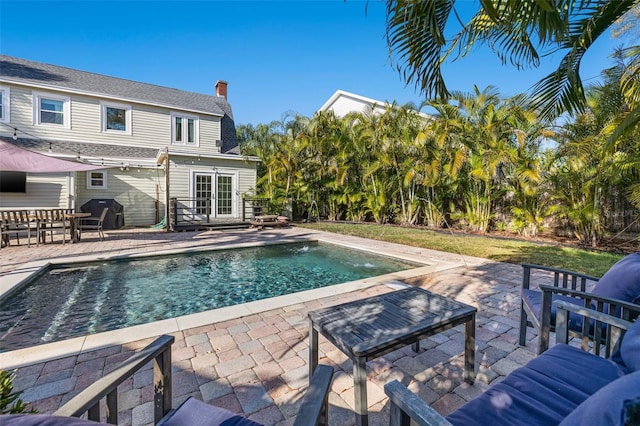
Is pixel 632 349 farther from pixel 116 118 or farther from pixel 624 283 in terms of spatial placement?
pixel 116 118

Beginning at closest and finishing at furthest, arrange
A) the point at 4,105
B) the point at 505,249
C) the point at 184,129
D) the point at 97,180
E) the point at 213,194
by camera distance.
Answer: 1. the point at 505,249
2. the point at 4,105
3. the point at 97,180
4. the point at 213,194
5. the point at 184,129

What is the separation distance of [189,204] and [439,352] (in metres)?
12.8

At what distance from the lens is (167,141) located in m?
14.7

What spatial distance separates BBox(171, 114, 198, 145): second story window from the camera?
14.9 meters

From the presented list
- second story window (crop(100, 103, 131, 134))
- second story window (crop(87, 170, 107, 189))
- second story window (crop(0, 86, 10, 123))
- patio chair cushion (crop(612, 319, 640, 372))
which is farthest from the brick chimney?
patio chair cushion (crop(612, 319, 640, 372))

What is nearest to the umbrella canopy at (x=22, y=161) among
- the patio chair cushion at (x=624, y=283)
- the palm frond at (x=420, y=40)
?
the palm frond at (x=420, y=40)

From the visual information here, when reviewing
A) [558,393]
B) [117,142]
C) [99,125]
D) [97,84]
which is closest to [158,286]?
[558,393]

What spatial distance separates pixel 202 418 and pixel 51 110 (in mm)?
16368

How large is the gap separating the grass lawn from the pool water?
6.17 feet

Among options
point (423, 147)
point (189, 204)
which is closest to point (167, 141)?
point (189, 204)

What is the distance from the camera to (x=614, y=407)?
721mm

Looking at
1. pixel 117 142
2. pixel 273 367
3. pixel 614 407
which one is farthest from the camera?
pixel 117 142

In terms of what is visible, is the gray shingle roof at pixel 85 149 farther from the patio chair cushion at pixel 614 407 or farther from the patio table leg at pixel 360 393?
the patio chair cushion at pixel 614 407

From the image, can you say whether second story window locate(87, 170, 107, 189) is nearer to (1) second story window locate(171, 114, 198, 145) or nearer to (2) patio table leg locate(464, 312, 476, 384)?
(1) second story window locate(171, 114, 198, 145)
